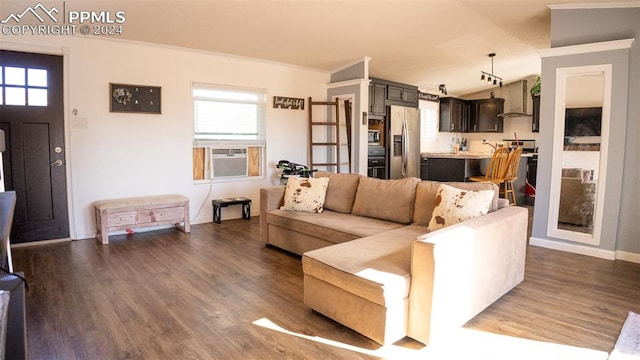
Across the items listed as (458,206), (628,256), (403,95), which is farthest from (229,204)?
(628,256)

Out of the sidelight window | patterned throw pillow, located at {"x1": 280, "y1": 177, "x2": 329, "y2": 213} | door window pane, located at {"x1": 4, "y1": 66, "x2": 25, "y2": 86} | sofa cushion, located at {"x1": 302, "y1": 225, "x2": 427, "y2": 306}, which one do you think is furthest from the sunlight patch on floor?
door window pane, located at {"x1": 4, "y1": 66, "x2": 25, "y2": 86}

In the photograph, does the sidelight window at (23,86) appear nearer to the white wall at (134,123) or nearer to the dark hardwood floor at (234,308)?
the white wall at (134,123)

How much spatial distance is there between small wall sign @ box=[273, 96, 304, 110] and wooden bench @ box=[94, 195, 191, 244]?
2.10 metres

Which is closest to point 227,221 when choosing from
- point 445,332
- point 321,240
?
point 321,240

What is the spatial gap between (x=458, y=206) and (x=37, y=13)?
14.0ft

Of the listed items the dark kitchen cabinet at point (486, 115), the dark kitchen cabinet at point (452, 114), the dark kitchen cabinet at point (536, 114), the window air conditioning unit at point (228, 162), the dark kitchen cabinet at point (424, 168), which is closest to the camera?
the window air conditioning unit at point (228, 162)

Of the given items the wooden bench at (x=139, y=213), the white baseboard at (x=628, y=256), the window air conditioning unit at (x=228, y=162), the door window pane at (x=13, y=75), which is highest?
the door window pane at (x=13, y=75)

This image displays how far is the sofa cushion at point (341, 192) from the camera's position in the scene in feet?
13.3

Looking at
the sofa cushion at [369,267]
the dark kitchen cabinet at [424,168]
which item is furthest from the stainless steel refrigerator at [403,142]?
the sofa cushion at [369,267]

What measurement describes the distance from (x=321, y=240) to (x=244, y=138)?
9.31ft

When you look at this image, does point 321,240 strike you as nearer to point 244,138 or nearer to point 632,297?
point 632,297

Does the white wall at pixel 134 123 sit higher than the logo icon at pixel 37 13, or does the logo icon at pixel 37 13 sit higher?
the logo icon at pixel 37 13

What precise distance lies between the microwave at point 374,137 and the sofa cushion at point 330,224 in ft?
10.4

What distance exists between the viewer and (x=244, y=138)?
19.3 ft
